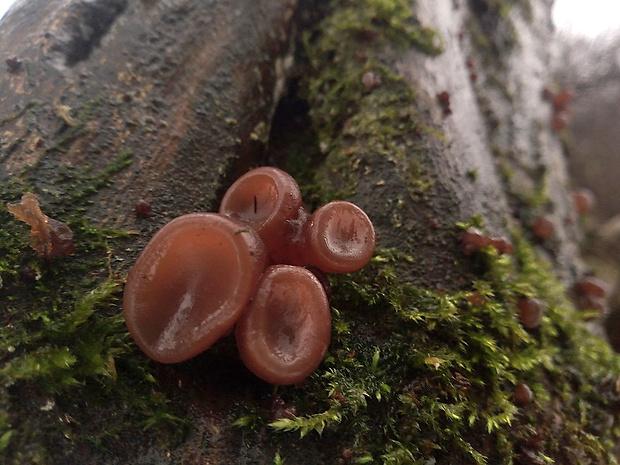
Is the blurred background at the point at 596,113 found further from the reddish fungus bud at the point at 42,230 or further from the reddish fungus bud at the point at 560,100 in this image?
the reddish fungus bud at the point at 42,230

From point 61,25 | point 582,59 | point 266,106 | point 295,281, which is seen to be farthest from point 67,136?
point 582,59

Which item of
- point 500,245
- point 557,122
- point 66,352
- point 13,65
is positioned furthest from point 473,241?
point 557,122

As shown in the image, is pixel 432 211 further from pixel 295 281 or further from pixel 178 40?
pixel 178 40

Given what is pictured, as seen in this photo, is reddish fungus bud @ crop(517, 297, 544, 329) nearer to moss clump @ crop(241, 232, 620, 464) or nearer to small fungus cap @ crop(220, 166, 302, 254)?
moss clump @ crop(241, 232, 620, 464)

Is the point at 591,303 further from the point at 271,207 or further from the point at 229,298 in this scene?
the point at 229,298

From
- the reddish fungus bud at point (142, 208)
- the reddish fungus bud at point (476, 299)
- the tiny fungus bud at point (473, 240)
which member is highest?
the reddish fungus bud at point (142, 208)

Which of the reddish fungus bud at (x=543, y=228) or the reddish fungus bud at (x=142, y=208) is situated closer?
the reddish fungus bud at (x=142, y=208)

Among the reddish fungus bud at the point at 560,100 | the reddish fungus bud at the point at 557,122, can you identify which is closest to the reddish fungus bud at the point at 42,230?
the reddish fungus bud at the point at 557,122
